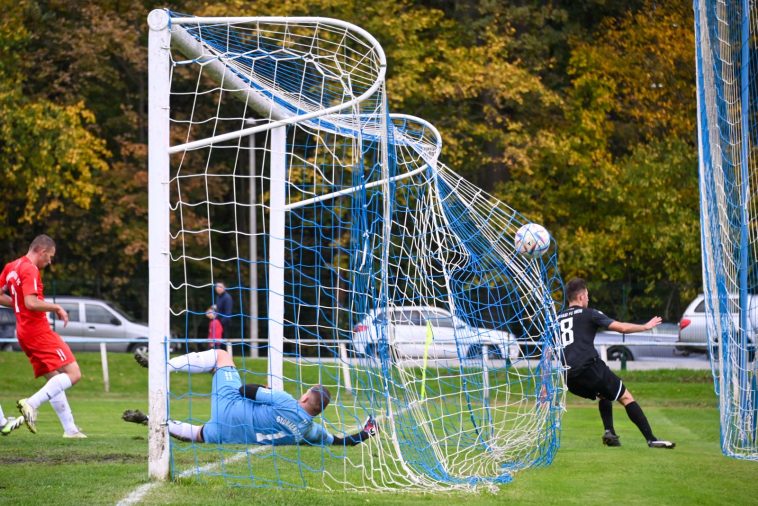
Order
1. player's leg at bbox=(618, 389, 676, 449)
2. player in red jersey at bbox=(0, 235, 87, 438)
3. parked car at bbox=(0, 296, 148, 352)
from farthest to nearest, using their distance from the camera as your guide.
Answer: parked car at bbox=(0, 296, 148, 352)
player's leg at bbox=(618, 389, 676, 449)
player in red jersey at bbox=(0, 235, 87, 438)

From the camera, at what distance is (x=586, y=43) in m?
28.6

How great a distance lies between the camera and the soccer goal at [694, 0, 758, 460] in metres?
10.5

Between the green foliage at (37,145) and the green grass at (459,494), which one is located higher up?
the green foliage at (37,145)

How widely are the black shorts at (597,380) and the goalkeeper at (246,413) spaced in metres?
2.83

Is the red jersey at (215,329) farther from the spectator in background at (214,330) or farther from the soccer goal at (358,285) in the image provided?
the soccer goal at (358,285)

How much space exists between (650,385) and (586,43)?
11.2 m

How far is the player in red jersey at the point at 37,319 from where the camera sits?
10.4m

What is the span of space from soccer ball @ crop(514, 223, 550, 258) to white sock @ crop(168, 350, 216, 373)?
11.1 feet

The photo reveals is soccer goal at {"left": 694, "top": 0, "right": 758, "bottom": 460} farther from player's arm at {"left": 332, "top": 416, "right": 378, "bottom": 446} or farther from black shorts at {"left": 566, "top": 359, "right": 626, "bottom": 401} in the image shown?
player's arm at {"left": 332, "top": 416, "right": 378, "bottom": 446}

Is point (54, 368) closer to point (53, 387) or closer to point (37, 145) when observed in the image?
point (53, 387)

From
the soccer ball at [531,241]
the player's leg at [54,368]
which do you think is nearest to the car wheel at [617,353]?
the soccer ball at [531,241]

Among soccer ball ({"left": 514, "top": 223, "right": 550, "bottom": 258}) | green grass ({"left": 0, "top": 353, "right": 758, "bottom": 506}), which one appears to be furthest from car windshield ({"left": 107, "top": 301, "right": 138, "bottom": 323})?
soccer ball ({"left": 514, "top": 223, "right": 550, "bottom": 258})

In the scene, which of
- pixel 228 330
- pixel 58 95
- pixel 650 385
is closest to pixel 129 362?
pixel 228 330

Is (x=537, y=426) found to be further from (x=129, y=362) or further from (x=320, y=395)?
(x=129, y=362)
